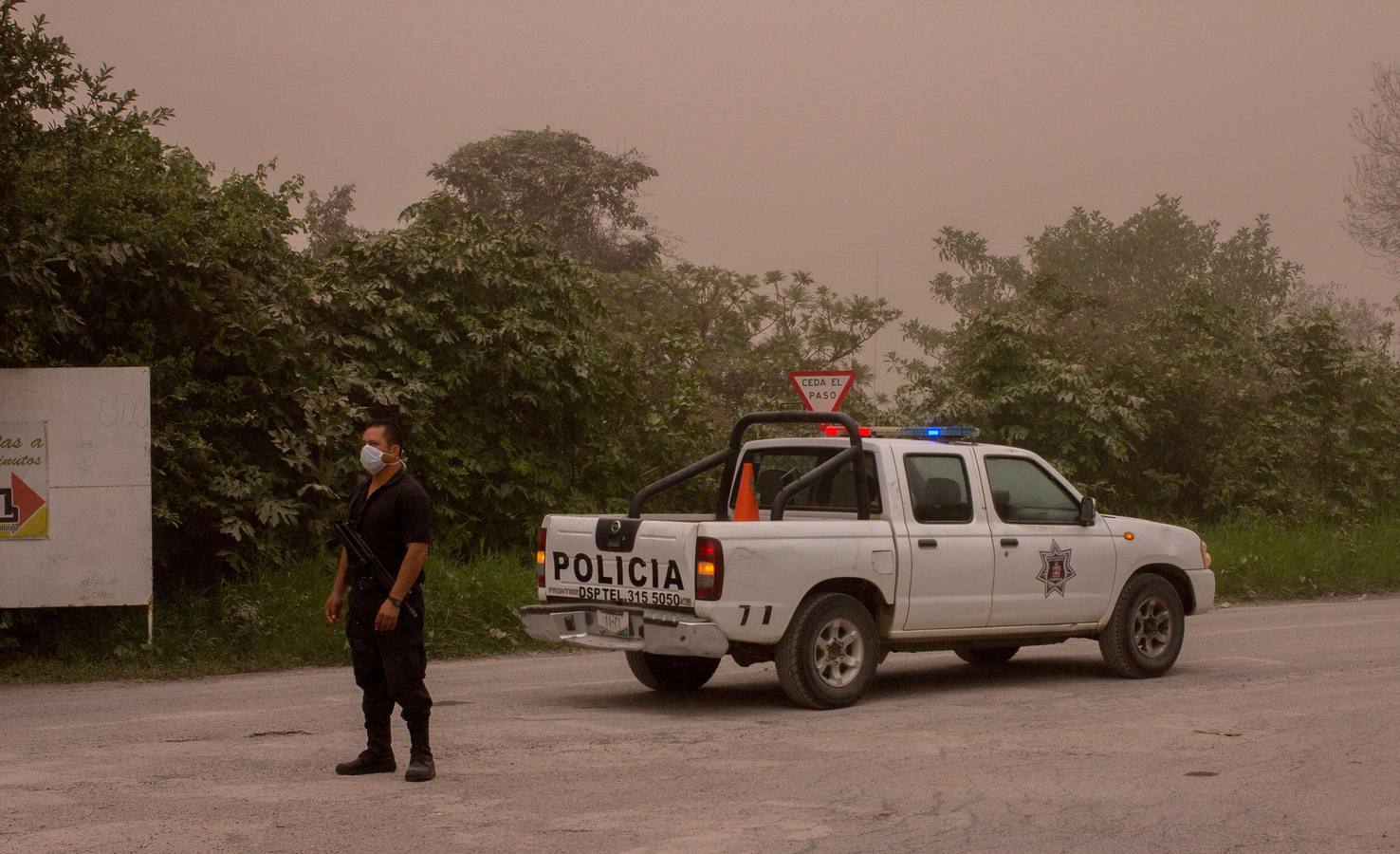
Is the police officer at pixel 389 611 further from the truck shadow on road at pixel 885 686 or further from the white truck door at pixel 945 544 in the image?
the white truck door at pixel 945 544

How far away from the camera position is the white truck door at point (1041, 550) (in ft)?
36.6

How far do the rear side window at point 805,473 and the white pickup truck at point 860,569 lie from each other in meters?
0.01

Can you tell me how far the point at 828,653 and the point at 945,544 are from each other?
1.19m

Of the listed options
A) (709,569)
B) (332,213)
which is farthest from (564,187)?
(709,569)

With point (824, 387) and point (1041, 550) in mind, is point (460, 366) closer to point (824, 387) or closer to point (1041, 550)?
point (824, 387)

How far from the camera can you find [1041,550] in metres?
11.3

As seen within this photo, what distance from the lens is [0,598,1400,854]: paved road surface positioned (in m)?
6.73

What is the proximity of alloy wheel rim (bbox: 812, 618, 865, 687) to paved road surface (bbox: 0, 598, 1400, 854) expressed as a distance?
0.85 feet

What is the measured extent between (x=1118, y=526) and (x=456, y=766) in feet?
19.0

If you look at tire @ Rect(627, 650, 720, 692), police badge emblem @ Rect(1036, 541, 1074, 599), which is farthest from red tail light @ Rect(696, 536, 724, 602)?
police badge emblem @ Rect(1036, 541, 1074, 599)

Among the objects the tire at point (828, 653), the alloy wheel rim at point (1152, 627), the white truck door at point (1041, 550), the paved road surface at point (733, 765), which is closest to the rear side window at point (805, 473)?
the tire at point (828, 653)

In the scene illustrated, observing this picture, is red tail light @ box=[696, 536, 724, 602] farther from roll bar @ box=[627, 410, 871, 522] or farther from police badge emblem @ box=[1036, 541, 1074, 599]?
police badge emblem @ box=[1036, 541, 1074, 599]

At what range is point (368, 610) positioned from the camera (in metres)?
7.94

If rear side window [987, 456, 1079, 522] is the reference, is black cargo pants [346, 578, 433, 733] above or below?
below
